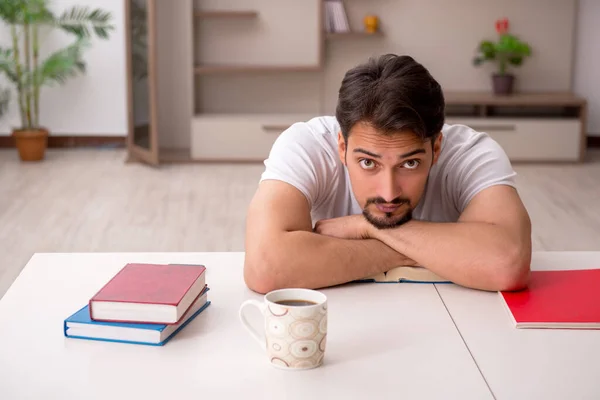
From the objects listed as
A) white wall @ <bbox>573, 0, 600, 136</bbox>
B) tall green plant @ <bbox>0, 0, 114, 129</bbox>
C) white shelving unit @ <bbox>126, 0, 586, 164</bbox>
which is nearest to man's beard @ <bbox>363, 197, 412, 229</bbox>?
white shelving unit @ <bbox>126, 0, 586, 164</bbox>

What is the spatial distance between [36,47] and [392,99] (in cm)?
463

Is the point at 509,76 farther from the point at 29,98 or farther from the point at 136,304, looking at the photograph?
the point at 136,304

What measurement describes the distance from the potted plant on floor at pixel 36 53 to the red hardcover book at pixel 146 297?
4463mm

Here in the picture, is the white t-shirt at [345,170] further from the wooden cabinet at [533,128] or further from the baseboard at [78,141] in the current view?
Result: the baseboard at [78,141]

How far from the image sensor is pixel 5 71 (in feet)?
18.0

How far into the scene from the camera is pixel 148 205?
4.38 m

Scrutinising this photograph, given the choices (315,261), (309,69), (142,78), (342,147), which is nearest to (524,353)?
(315,261)

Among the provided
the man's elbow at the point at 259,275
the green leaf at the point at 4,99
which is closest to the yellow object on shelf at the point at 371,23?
the green leaf at the point at 4,99

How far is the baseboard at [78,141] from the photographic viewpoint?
6039 millimetres

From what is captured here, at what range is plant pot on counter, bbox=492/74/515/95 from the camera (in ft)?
18.5

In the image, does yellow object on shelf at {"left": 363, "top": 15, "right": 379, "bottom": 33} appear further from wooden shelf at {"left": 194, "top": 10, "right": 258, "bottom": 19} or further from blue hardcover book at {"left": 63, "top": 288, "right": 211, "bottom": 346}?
blue hardcover book at {"left": 63, "top": 288, "right": 211, "bottom": 346}

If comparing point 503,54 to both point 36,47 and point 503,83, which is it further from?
point 36,47

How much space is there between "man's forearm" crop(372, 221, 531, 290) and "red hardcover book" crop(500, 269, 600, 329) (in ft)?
0.14

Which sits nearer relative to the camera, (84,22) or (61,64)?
(61,64)
